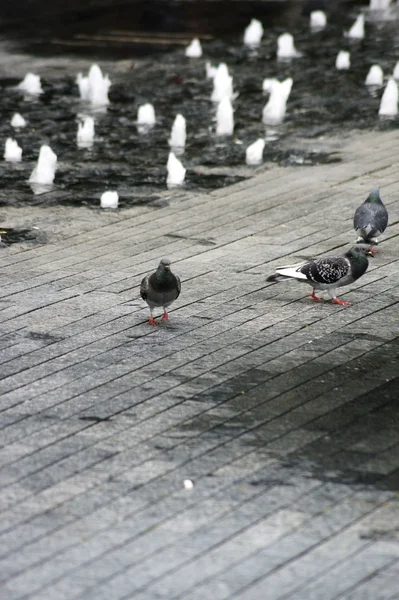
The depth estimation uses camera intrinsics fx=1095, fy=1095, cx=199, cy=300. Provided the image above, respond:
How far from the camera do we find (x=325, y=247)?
10.5 metres

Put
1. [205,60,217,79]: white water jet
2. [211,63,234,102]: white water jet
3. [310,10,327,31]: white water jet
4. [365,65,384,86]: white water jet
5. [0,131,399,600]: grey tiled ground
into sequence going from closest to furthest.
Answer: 1. [0,131,399,600]: grey tiled ground
2. [211,63,234,102]: white water jet
3. [365,65,384,86]: white water jet
4. [205,60,217,79]: white water jet
5. [310,10,327,31]: white water jet

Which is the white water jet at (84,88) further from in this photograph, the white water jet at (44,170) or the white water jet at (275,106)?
the white water jet at (44,170)

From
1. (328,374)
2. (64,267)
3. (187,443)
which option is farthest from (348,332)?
(64,267)

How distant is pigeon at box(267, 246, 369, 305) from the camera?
8891mm

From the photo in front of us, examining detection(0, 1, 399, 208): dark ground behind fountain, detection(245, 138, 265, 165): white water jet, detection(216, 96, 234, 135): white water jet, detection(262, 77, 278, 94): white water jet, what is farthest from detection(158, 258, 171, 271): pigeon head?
detection(262, 77, 278, 94): white water jet

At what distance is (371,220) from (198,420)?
12.1 ft

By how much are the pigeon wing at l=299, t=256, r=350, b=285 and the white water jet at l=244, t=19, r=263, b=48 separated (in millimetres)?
13088

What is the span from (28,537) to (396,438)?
241cm

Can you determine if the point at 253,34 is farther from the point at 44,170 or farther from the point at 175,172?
the point at 44,170

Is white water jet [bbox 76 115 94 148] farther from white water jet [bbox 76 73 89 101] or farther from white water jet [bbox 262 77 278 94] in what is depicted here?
white water jet [bbox 262 77 278 94]

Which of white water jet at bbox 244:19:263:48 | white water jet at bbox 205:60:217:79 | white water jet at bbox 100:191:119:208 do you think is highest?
white water jet at bbox 244:19:263:48

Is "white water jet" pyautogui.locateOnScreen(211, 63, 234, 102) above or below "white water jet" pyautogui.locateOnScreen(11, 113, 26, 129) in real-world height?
above

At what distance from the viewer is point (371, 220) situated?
10117 mm

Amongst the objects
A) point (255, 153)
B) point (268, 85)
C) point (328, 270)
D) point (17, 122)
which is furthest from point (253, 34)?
point (328, 270)
